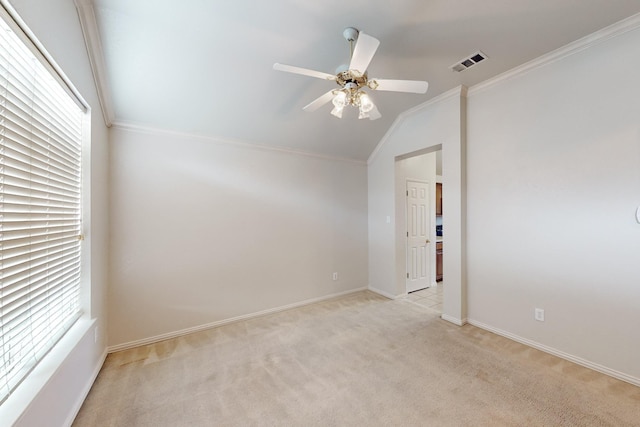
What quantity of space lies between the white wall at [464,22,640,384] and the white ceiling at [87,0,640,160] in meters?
0.35

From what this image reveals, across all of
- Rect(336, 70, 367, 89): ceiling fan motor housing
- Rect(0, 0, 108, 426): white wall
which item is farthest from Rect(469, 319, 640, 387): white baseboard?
Rect(0, 0, 108, 426): white wall

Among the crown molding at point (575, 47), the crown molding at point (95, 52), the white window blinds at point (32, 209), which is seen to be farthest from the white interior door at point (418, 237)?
the white window blinds at point (32, 209)

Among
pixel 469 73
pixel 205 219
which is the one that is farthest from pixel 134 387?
pixel 469 73

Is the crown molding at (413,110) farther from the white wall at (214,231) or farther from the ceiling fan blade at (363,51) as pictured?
the ceiling fan blade at (363,51)

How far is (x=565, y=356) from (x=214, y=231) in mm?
3722

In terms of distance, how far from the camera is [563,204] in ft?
7.43

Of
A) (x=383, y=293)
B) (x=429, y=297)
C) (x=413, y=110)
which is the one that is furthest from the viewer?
(x=383, y=293)

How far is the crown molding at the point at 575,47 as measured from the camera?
6.29ft

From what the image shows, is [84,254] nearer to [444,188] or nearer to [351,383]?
[351,383]

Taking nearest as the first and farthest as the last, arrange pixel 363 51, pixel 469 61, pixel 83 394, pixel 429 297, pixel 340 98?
pixel 363 51 → pixel 83 394 → pixel 340 98 → pixel 469 61 → pixel 429 297

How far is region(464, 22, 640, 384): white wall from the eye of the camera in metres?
1.96

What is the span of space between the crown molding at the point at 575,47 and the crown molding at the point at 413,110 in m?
0.27

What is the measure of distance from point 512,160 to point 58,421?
4.07m

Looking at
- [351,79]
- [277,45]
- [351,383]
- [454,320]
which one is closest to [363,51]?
[351,79]
